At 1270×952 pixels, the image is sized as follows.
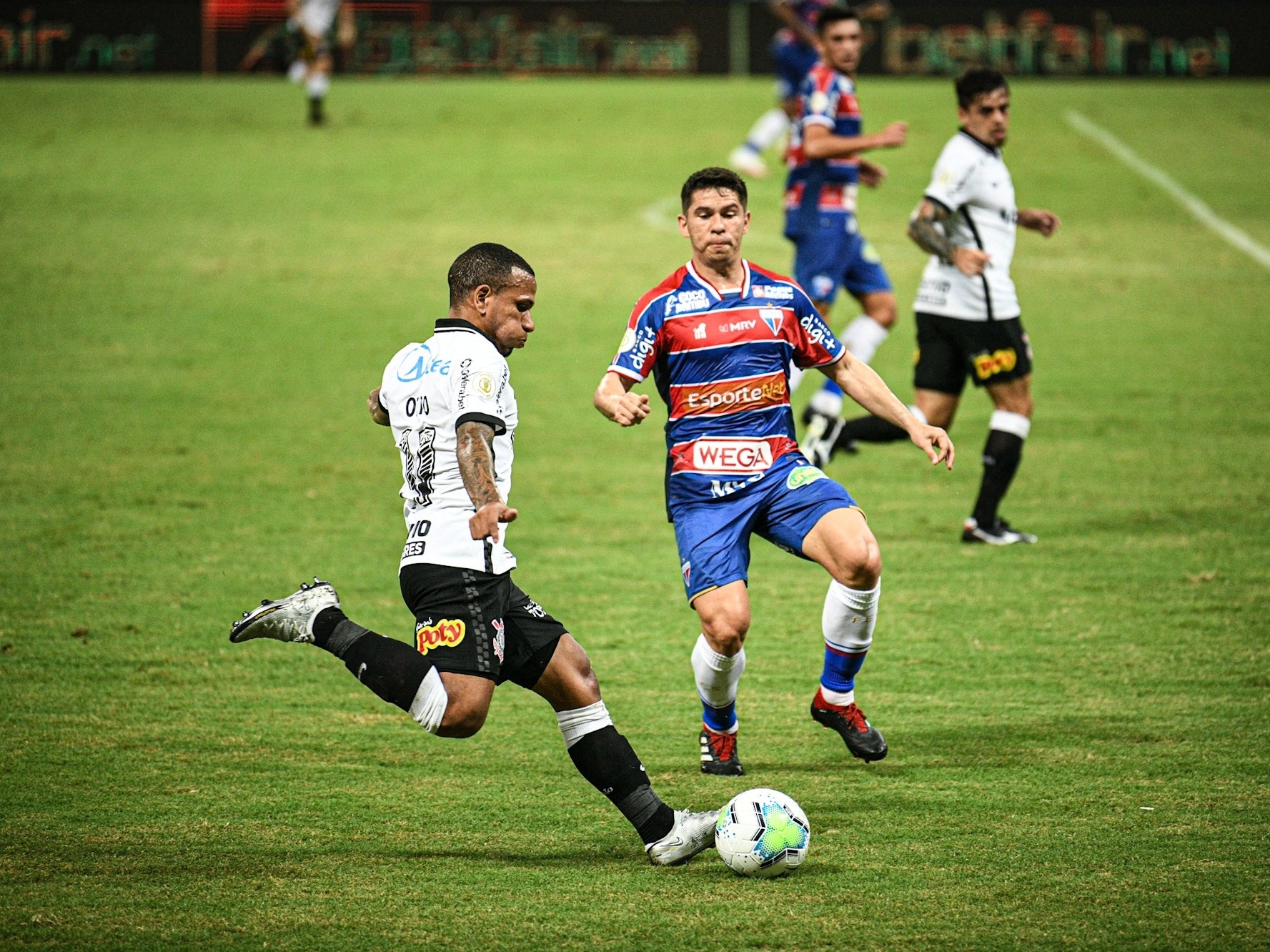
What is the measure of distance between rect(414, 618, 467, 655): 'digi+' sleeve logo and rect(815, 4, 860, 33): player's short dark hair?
24.3ft

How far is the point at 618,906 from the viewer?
4898mm

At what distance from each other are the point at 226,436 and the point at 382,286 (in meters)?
5.63

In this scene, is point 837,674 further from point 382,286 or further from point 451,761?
point 382,286

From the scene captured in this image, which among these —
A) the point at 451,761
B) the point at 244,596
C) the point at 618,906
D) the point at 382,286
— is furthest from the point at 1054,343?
the point at 618,906

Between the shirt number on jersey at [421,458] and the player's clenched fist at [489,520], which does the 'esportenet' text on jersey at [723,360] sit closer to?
the shirt number on jersey at [421,458]

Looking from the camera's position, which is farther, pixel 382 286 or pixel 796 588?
pixel 382 286

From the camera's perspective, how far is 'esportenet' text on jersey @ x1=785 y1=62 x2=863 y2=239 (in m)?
11.5

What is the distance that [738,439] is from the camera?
20.2 feet

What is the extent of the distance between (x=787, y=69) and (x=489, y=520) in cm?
1742

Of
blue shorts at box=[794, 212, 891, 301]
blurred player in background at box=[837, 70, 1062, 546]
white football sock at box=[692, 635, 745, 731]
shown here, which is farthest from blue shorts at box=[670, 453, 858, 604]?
blue shorts at box=[794, 212, 891, 301]

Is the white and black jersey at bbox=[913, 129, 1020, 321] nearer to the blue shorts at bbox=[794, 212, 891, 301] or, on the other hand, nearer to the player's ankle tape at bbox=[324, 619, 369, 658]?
the blue shorts at bbox=[794, 212, 891, 301]

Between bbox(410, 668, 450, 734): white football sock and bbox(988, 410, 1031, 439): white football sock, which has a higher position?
bbox(988, 410, 1031, 439): white football sock

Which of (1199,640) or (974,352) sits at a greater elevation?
(974,352)

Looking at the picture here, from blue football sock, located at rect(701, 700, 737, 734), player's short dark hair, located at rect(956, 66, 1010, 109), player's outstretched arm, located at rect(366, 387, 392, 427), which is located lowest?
blue football sock, located at rect(701, 700, 737, 734)
